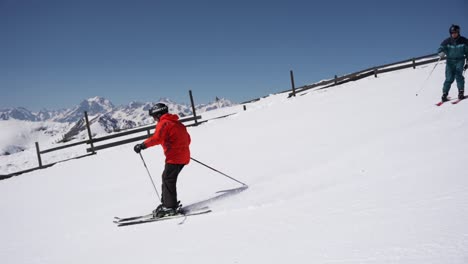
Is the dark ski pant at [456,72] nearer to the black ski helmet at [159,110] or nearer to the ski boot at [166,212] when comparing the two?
the black ski helmet at [159,110]

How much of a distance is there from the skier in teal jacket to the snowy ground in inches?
36.2

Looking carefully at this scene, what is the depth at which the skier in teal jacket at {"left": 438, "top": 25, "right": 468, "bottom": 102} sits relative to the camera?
26.7 feet

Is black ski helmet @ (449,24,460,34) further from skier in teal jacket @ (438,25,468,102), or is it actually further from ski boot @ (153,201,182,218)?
ski boot @ (153,201,182,218)

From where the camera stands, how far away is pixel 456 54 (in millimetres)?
8266

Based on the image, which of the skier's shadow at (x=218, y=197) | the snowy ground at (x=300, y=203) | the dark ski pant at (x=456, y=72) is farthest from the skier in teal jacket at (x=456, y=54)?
the skier's shadow at (x=218, y=197)

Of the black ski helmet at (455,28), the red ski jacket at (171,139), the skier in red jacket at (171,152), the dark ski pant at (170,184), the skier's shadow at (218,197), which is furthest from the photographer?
the black ski helmet at (455,28)

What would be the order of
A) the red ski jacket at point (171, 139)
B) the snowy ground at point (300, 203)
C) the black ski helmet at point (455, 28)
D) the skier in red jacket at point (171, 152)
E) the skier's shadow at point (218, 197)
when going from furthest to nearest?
1. the black ski helmet at point (455, 28)
2. the skier's shadow at point (218, 197)
3. the skier in red jacket at point (171, 152)
4. the red ski jacket at point (171, 139)
5. the snowy ground at point (300, 203)

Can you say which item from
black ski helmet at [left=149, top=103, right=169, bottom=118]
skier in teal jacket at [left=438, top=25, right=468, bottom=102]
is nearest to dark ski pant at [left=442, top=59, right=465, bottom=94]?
skier in teal jacket at [left=438, top=25, right=468, bottom=102]

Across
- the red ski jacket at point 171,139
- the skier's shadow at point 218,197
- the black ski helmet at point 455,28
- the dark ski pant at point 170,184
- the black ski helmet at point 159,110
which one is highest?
the black ski helmet at point 455,28

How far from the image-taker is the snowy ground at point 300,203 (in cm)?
257

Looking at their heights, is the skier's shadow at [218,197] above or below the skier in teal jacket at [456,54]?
below

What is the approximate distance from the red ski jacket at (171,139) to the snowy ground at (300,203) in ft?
3.77

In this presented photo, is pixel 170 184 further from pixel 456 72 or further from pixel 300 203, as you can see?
pixel 456 72

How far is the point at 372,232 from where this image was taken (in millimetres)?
2621
